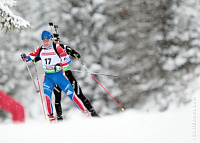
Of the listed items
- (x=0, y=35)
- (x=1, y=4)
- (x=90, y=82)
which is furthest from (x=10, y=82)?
(x=1, y=4)

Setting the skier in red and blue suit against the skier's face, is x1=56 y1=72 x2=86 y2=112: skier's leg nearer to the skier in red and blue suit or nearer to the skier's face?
the skier in red and blue suit

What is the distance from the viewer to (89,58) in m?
7.32

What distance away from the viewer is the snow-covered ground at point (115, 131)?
10.4ft

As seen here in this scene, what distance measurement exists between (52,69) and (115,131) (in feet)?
5.22

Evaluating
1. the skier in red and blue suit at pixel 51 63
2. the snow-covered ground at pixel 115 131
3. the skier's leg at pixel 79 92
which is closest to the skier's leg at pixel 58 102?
the skier in red and blue suit at pixel 51 63

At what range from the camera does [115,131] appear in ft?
11.2

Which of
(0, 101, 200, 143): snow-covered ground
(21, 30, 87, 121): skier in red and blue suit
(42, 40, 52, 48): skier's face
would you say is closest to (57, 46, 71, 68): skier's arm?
(21, 30, 87, 121): skier in red and blue suit

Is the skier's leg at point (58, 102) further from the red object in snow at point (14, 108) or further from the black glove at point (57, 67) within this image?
the red object in snow at point (14, 108)

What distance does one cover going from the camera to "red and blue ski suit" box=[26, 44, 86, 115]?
14.0 feet

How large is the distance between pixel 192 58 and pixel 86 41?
3004 mm

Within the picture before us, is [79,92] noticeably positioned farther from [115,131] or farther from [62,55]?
[115,131]

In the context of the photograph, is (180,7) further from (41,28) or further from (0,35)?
(0,35)

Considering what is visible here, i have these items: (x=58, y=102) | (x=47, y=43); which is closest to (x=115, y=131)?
(x=58, y=102)

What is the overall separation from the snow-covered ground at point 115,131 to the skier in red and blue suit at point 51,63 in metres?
0.74
